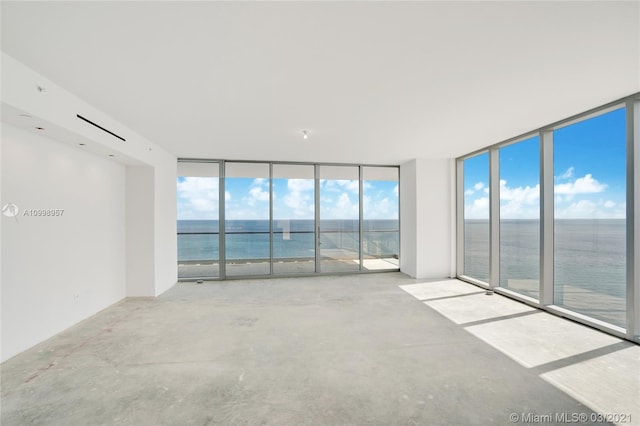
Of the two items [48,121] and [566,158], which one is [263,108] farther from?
[566,158]

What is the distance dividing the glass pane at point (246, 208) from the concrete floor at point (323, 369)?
7.93ft

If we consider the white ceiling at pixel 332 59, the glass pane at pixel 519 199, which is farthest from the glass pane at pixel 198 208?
the glass pane at pixel 519 199

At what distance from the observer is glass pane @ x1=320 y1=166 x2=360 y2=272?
6871 mm

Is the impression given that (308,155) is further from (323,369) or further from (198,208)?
(323,369)

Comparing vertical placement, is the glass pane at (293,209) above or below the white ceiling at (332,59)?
below

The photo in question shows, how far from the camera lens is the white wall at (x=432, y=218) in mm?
6262

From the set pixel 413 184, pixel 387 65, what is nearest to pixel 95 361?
pixel 387 65

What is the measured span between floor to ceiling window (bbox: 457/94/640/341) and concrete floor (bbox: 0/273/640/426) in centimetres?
75

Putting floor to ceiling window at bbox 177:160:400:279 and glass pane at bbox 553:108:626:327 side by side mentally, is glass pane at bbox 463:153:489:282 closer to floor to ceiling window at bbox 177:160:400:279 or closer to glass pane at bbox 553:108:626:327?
glass pane at bbox 553:108:626:327

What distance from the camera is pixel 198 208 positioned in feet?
20.7

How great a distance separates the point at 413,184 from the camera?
637cm

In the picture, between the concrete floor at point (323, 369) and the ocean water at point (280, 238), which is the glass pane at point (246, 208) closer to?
the ocean water at point (280, 238)

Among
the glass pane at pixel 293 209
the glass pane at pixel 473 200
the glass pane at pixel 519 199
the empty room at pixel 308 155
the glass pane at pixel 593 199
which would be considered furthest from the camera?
the glass pane at pixel 293 209

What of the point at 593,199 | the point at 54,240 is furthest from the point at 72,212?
the point at 593,199
